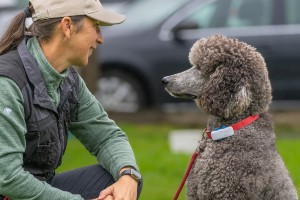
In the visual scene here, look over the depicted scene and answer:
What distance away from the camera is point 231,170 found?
422 cm

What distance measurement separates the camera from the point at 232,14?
373 inches

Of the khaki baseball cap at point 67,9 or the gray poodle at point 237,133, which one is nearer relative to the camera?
the khaki baseball cap at point 67,9

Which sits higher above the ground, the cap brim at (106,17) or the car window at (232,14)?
the cap brim at (106,17)

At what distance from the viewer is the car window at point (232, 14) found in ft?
30.8

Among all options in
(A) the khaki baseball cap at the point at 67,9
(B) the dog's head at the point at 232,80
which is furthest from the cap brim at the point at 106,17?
(B) the dog's head at the point at 232,80

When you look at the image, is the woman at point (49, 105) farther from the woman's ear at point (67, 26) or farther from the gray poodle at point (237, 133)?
the gray poodle at point (237, 133)

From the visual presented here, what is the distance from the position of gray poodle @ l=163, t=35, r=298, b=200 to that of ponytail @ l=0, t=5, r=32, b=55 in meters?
0.86

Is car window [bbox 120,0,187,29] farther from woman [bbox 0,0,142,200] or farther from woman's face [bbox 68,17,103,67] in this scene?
woman's face [bbox 68,17,103,67]

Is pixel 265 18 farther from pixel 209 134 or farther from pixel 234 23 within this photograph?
pixel 209 134

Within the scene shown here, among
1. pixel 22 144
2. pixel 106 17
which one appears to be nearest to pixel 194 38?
pixel 106 17

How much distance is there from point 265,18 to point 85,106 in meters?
5.38

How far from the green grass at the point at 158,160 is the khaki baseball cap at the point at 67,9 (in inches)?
76.3

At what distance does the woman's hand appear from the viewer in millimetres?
4141

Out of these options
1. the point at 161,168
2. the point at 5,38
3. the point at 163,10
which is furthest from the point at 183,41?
the point at 5,38
